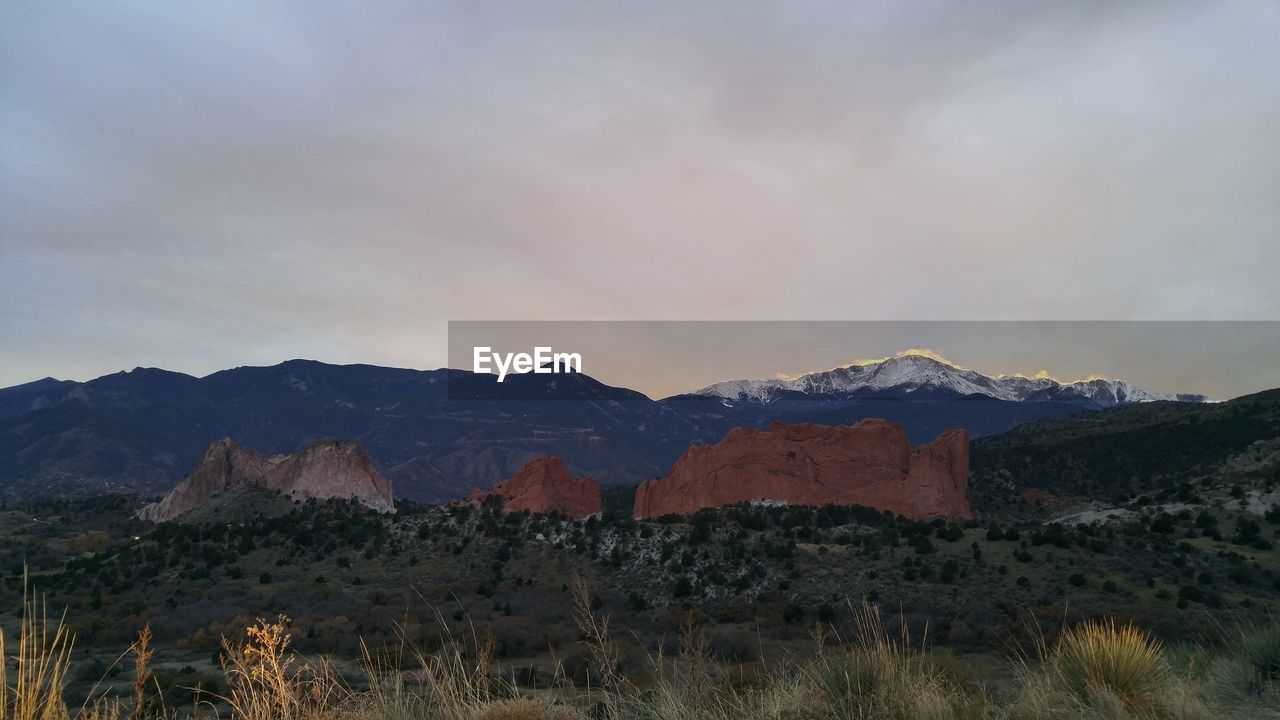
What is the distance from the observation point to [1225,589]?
95.8 feet

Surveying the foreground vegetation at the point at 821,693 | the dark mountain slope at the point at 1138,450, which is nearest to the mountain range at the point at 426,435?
the dark mountain slope at the point at 1138,450

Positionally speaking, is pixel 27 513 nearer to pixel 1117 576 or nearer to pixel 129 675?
pixel 129 675

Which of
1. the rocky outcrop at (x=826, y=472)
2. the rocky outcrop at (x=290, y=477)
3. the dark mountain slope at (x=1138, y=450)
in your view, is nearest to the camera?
the dark mountain slope at (x=1138, y=450)

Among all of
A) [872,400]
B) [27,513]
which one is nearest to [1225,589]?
[27,513]

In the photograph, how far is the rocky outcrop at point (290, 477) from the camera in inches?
2825

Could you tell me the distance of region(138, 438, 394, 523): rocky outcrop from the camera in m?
71.8

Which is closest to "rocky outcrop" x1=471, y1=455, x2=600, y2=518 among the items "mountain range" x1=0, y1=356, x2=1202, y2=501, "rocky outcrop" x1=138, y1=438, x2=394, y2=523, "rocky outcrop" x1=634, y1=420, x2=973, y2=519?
"rocky outcrop" x1=634, y1=420, x2=973, y2=519

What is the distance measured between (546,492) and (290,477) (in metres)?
29.3

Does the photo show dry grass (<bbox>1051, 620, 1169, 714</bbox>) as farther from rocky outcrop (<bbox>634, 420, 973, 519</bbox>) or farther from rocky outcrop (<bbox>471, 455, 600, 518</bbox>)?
rocky outcrop (<bbox>634, 420, 973, 519</bbox>)

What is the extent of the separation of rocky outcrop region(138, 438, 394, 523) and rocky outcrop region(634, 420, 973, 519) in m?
30.1

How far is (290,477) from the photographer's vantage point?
239ft

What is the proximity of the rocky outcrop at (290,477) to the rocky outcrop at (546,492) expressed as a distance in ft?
44.7

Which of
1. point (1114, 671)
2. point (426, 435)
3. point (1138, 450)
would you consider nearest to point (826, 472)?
point (1138, 450)

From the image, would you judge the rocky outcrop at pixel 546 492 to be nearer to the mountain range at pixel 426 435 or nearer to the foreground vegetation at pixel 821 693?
the foreground vegetation at pixel 821 693
